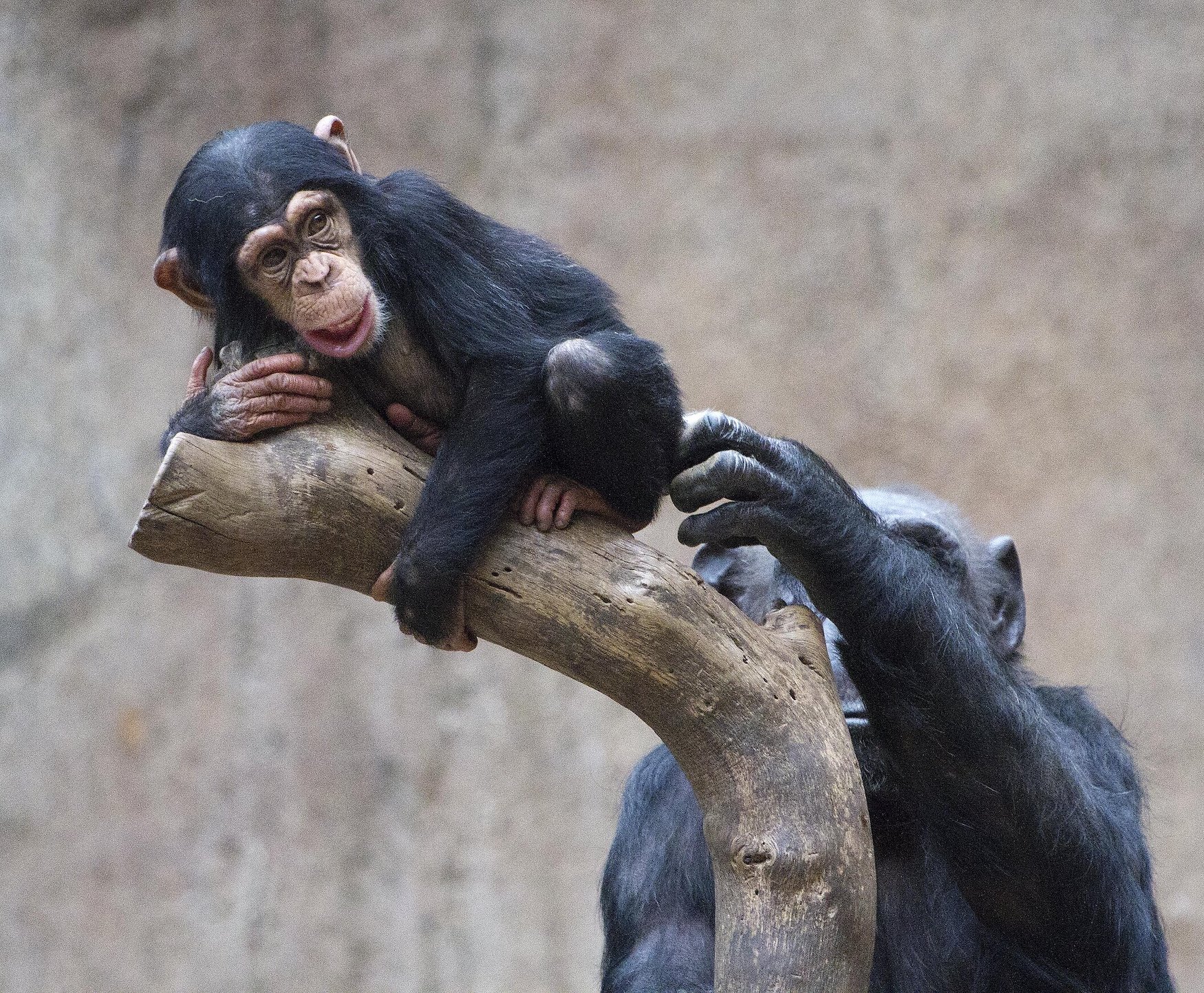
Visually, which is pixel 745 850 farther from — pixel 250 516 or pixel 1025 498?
pixel 1025 498

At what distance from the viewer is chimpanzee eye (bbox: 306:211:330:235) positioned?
2920 mm

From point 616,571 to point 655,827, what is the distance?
4.22 feet

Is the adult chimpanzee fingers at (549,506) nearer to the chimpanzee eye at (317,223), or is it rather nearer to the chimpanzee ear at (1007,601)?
the chimpanzee eye at (317,223)

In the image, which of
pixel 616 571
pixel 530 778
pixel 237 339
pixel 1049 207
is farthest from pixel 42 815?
pixel 1049 207

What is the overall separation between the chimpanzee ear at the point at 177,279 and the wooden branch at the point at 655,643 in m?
0.49

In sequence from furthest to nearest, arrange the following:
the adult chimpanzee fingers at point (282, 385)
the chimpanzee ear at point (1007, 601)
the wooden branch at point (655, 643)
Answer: the chimpanzee ear at point (1007, 601)
the adult chimpanzee fingers at point (282, 385)
the wooden branch at point (655, 643)

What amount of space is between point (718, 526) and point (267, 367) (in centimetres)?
95

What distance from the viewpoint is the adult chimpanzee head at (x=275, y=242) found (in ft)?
9.27

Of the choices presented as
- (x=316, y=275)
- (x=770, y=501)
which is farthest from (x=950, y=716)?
(x=316, y=275)

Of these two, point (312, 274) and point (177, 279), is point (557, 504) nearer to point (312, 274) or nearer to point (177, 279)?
point (312, 274)

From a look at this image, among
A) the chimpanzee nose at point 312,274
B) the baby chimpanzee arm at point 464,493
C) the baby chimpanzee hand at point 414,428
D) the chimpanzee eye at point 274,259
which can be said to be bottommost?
the baby chimpanzee arm at point 464,493

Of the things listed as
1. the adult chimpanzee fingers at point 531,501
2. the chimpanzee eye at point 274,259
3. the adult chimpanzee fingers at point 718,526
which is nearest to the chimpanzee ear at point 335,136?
the chimpanzee eye at point 274,259

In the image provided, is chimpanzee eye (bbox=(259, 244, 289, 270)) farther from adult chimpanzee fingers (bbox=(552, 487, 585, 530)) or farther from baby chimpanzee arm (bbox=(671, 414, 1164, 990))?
baby chimpanzee arm (bbox=(671, 414, 1164, 990))

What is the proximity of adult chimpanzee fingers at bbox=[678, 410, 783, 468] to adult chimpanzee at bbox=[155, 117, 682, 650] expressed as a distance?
41 millimetres
